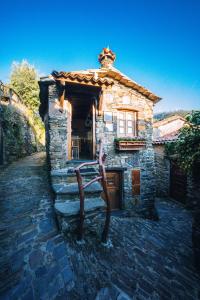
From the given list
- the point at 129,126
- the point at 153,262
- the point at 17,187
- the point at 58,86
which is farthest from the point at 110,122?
the point at 153,262

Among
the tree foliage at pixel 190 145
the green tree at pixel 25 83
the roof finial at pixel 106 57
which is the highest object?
the green tree at pixel 25 83

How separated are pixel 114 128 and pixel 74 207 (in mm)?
4207

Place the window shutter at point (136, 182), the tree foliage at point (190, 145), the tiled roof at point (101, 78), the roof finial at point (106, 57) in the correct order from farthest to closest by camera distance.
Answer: the roof finial at point (106, 57)
the window shutter at point (136, 182)
the tiled roof at point (101, 78)
the tree foliage at point (190, 145)

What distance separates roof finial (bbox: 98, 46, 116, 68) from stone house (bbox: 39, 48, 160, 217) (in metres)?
1.74

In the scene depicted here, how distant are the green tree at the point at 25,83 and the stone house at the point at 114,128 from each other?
12669 millimetres

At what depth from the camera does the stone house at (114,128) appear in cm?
604

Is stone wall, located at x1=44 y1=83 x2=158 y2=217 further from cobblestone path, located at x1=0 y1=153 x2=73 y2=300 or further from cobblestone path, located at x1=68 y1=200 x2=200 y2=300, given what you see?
cobblestone path, located at x1=68 y1=200 x2=200 y2=300

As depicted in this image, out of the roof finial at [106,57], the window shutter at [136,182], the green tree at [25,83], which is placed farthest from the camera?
the green tree at [25,83]

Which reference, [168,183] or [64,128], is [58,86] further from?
[168,183]

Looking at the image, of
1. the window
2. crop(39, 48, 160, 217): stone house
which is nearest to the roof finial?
crop(39, 48, 160, 217): stone house

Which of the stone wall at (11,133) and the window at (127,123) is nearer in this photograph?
the window at (127,123)

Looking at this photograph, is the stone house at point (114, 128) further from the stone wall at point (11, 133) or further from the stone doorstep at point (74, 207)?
the stone wall at point (11, 133)

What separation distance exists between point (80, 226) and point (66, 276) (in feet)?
2.84

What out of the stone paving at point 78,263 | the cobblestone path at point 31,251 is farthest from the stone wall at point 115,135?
the stone paving at point 78,263
